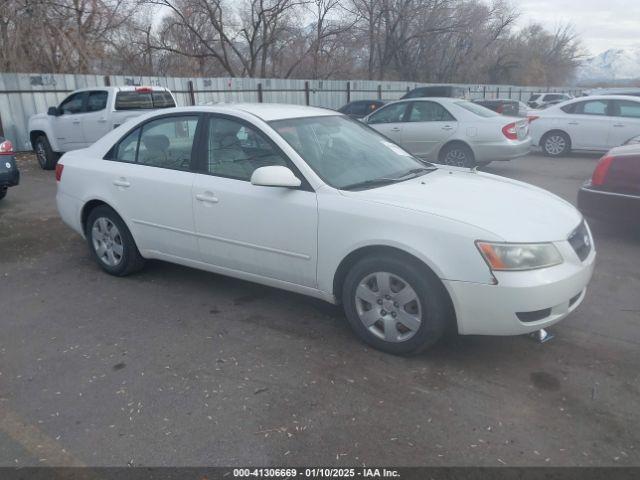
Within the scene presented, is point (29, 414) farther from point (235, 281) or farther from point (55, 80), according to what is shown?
point (55, 80)

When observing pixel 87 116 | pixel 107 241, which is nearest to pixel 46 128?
pixel 87 116

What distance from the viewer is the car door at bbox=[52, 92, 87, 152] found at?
11.5 meters

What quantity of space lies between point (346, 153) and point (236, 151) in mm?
868

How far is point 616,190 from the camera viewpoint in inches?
229

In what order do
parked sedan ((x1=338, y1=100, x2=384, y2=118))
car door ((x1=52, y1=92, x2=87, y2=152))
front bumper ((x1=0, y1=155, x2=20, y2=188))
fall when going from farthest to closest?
parked sedan ((x1=338, y1=100, x2=384, y2=118))
car door ((x1=52, y1=92, x2=87, y2=152))
front bumper ((x1=0, y1=155, x2=20, y2=188))

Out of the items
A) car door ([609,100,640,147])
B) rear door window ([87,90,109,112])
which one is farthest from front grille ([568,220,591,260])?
rear door window ([87,90,109,112])

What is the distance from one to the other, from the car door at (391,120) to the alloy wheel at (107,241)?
6.88m

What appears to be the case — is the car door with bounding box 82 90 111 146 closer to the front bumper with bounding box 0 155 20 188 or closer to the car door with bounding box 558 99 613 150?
the front bumper with bounding box 0 155 20 188

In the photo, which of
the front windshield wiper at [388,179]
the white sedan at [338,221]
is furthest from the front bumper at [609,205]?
the front windshield wiper at [388,179]

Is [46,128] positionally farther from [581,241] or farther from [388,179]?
[581,241]

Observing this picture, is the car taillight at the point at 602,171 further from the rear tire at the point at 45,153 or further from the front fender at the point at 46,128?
the rear tire at the point at 45,153

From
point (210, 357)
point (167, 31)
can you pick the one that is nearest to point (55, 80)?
point (210, 357)

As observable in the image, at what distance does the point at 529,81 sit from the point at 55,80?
50.0 m

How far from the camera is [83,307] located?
4.44 meters
